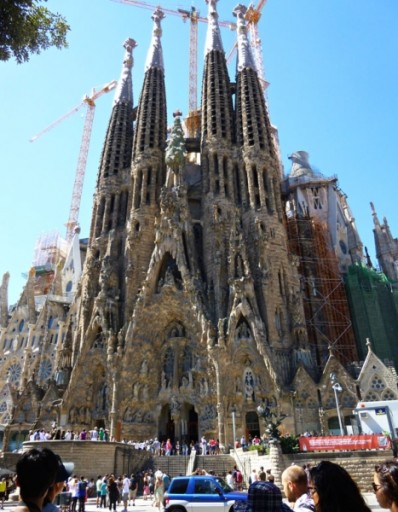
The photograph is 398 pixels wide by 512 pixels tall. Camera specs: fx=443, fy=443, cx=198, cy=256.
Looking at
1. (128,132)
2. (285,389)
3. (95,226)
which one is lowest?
(285,389)

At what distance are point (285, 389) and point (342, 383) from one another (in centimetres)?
423

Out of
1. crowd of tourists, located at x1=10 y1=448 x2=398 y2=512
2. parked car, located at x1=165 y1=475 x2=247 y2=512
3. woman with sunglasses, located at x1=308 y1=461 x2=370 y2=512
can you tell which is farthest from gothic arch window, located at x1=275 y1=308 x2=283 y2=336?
woman with sunglasses, located at x1=308 y1=461 x2=370 y2=512

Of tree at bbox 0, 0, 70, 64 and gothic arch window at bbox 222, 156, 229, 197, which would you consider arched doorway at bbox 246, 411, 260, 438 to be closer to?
gothic arch window at bbox 222, 156, 229, 197

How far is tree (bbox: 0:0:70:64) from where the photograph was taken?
8156mm

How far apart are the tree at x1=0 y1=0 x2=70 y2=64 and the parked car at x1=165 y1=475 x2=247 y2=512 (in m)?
10.6

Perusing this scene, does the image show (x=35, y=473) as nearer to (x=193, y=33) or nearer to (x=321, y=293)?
(x=321, y=293)

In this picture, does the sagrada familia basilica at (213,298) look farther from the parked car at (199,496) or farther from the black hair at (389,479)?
the black hair at (389,479)

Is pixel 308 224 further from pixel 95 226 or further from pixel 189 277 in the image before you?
pixel 95 226

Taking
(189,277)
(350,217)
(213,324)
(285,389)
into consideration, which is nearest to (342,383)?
(285,389)

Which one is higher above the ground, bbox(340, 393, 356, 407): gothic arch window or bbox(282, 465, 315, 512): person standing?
bbox(340, 393, 356, 407): gothic arch window

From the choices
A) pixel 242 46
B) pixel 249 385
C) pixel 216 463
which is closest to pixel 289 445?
pixel 216 463

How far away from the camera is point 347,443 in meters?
19.1

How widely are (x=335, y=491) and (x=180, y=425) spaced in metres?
30.3

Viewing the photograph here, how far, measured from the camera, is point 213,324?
1264 inches
